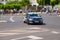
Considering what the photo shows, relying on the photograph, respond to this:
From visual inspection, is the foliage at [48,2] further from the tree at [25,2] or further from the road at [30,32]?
the road at [30,32]

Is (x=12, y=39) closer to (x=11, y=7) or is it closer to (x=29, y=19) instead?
(x=29, y=19)

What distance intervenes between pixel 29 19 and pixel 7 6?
48938 millimetres

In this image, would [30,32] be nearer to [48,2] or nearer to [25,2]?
[25,2]

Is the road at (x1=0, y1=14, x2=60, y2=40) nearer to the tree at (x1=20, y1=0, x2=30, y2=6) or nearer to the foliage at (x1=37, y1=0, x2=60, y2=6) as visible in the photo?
the tree at (x1=20, y1=0, x2=30, y2=6)

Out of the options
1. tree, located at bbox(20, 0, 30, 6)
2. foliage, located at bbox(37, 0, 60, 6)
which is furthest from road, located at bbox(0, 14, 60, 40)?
foliage, located at bbox(37, 0, 60, 6)

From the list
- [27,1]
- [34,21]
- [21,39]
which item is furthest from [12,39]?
[27,1]

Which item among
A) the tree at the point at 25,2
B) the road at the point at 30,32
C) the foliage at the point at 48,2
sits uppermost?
the road at the point at 30,32

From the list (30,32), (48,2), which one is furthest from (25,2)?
(30,32)

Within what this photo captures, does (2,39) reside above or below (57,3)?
above

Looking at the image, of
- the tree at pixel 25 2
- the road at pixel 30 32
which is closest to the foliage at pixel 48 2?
the tree at pixel 25 2

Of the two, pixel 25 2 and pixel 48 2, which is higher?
pixel 25 2

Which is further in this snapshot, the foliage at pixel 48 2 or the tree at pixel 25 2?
the foliage at pixel 48 2

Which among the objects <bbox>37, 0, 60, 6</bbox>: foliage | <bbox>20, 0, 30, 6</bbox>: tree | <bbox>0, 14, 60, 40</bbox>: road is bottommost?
<bbox>37, 0, 60, 6</bbox>: foliage

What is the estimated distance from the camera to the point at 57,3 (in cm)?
9731
